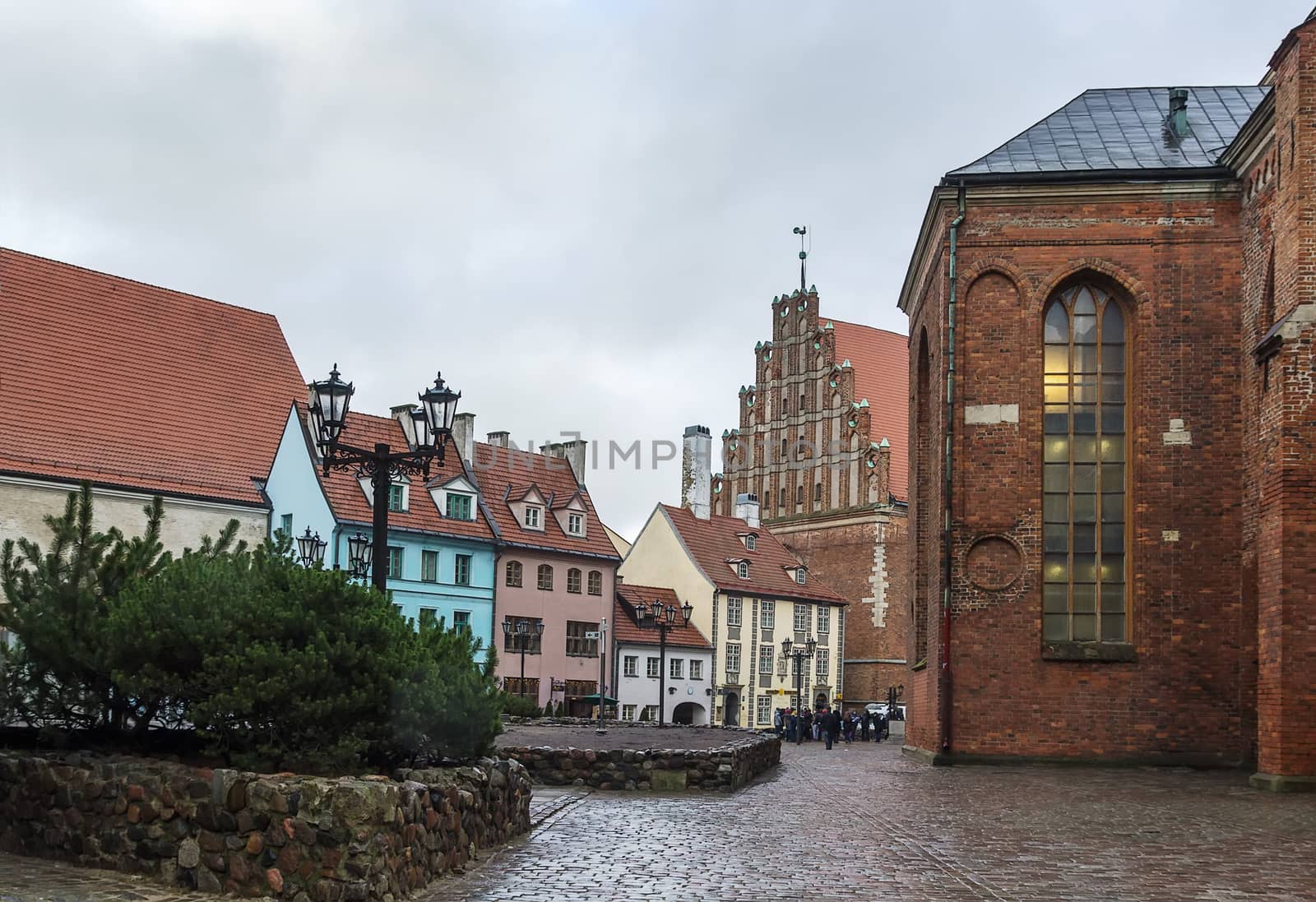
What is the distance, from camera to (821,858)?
11312 mm

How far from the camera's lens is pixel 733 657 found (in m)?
61.0

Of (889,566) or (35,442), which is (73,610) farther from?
(889,566)

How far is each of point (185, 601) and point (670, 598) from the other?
165 feet

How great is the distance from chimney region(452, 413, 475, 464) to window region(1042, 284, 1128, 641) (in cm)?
2959

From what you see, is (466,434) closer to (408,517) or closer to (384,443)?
(408,517)

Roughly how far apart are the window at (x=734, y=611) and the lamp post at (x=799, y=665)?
2.75 meters

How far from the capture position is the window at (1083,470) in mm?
24188

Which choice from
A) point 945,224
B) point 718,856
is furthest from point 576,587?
point 718,856

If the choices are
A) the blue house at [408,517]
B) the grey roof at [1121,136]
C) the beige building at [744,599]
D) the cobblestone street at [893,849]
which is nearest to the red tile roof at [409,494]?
the blue house at [408,517]

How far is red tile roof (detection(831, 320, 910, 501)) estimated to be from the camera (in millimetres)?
63312

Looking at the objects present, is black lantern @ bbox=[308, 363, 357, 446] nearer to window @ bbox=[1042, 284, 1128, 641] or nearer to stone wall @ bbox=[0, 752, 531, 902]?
stone wall @ bbox=[0, 752, 531, 902]

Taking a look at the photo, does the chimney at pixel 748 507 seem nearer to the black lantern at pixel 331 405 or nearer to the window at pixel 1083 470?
the window at pixel 1083 470

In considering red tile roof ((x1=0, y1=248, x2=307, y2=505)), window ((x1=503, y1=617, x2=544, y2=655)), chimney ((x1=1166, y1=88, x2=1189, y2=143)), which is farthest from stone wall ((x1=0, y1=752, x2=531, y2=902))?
window ((x1=503, y1=617, x2=544, y2=655))

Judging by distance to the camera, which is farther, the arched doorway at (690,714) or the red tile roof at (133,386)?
the arched doorway at (690,714)
